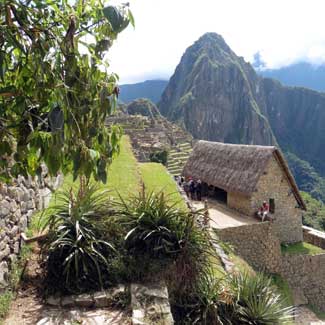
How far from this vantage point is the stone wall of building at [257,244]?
43.6 feet

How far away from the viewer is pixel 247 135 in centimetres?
12581

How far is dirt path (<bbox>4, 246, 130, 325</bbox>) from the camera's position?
3982 mm

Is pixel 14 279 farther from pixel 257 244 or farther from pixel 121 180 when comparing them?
pixel 257 244

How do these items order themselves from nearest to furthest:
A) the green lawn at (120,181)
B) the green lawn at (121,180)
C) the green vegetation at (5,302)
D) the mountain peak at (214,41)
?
1. the green vegetation at (5,302)
2. the green lawn at (120,181)
3. the green lawn at (121,180)
4. the mountain peak at (214,41)

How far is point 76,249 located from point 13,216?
117 cm

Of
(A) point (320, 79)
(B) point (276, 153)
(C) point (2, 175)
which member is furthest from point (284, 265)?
(A) point (320, 79)

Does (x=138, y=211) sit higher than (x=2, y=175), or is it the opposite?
(x=2, y=175)

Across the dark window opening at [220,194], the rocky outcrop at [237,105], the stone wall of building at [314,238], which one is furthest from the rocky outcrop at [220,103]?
the stone wall of building at [314,238]

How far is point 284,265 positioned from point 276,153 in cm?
510

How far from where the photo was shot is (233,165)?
1803 cm

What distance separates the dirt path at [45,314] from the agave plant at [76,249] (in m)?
0.33

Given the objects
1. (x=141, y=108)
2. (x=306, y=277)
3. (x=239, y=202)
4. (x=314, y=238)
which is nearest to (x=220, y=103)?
(x=141, y=108)

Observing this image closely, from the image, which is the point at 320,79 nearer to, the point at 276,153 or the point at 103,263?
the point at 276,153

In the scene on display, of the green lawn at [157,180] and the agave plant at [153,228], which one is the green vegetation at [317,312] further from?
the agave plant at [153,228]
